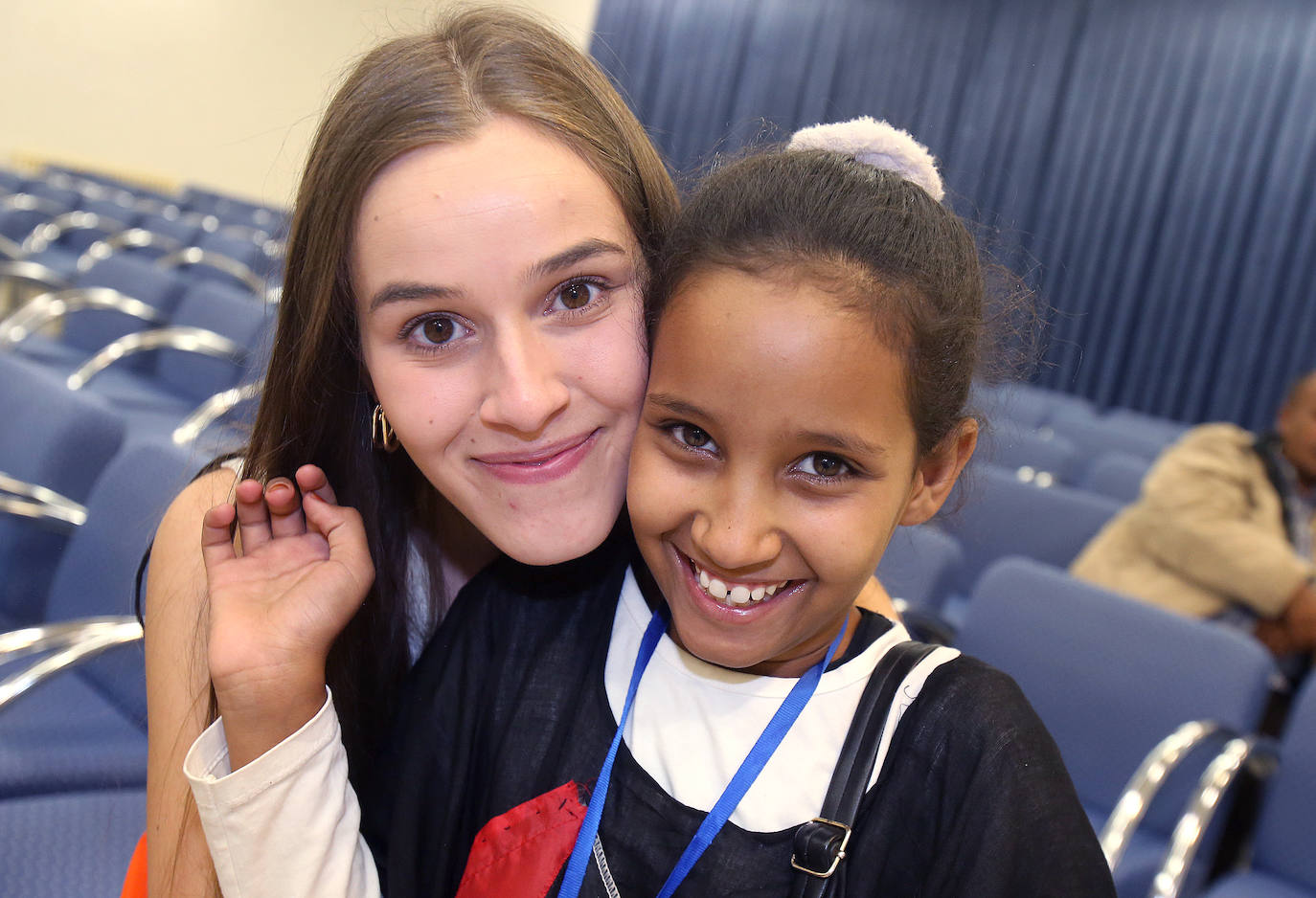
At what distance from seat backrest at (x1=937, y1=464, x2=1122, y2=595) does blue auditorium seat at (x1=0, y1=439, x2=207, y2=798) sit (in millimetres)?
2081

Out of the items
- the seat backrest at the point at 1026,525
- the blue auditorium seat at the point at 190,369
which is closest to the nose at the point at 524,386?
the seat backrest at the point at 1026,525

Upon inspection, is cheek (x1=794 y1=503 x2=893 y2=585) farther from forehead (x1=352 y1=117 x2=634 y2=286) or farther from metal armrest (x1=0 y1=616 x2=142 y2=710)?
metal armrest (x1=0 y1=616 x2=142 y2=710)

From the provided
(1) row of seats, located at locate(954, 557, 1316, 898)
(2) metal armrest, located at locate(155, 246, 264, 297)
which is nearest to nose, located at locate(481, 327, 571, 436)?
(1) row of seats, located at locate(954, 557, 1316, 898)

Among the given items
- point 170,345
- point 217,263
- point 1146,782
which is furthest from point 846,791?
point 217,263

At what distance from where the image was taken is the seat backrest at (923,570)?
86.0 inches

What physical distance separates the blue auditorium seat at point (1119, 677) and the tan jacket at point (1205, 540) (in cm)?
77

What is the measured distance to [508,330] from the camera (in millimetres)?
958

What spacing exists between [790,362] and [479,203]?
337mm

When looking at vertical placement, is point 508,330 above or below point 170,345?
above

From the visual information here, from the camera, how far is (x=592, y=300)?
102 cm

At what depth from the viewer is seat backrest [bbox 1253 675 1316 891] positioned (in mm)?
1667

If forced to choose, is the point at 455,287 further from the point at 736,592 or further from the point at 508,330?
the point at 736,592

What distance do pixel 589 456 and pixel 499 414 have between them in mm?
113

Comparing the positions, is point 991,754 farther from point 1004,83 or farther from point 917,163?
point 1004,83
